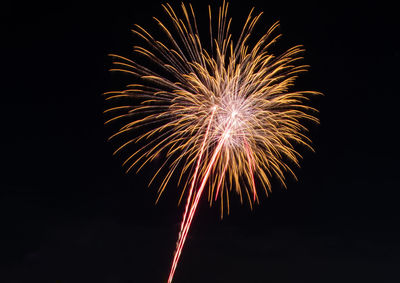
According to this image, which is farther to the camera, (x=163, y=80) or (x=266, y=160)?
(x=266, y=160)

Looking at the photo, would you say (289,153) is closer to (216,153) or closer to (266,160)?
(266,160)

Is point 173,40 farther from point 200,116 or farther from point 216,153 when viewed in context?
point 216,153

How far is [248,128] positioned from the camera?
24.8 metres

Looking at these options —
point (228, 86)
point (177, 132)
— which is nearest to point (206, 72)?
point (228, 86)

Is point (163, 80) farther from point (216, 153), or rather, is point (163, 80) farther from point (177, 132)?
point (216, 153)

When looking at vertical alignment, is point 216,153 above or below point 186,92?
below

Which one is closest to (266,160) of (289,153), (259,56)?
(289,153)

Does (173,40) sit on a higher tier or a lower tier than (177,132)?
higher

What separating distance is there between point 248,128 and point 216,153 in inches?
70.5

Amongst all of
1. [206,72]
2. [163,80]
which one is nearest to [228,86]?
[206,72]

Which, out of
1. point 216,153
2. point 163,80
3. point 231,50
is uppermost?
point 231,50

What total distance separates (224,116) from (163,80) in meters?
3.14

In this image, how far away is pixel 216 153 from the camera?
81.1 feet

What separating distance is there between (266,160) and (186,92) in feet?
16.5
